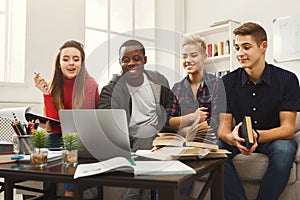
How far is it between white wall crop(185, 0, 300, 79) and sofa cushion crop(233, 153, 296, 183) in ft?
7.36

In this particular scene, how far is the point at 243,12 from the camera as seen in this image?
4195mm

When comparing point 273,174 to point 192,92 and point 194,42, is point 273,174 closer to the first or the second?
point 192,92

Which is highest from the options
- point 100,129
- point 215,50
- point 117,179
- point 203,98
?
point 215,50

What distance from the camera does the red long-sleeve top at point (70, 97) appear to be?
6.70 ft

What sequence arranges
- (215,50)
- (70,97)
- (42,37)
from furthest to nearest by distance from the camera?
(215,50), (42,37), (70,97)

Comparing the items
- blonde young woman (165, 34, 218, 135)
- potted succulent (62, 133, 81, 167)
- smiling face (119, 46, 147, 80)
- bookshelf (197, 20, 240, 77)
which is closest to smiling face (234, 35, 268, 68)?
blonde young woman (165, 34, 218, 135)

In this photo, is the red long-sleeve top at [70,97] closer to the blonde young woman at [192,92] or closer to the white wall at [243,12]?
the blonde young woman at [192,92]

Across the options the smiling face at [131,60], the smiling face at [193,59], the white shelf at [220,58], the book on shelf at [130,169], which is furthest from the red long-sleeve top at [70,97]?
the white shelf at [220,58]

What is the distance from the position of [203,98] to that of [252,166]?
0.47 meters

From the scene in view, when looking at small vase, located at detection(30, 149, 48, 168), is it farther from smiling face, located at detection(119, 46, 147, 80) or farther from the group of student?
smiling face, located at detection(119, 46, 147, 80)

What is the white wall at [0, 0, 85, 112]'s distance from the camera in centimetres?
320

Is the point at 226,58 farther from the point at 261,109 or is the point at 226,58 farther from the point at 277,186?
the point at 277,186

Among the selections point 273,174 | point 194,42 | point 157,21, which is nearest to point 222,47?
point 157,21

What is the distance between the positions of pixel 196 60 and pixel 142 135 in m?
0.56
